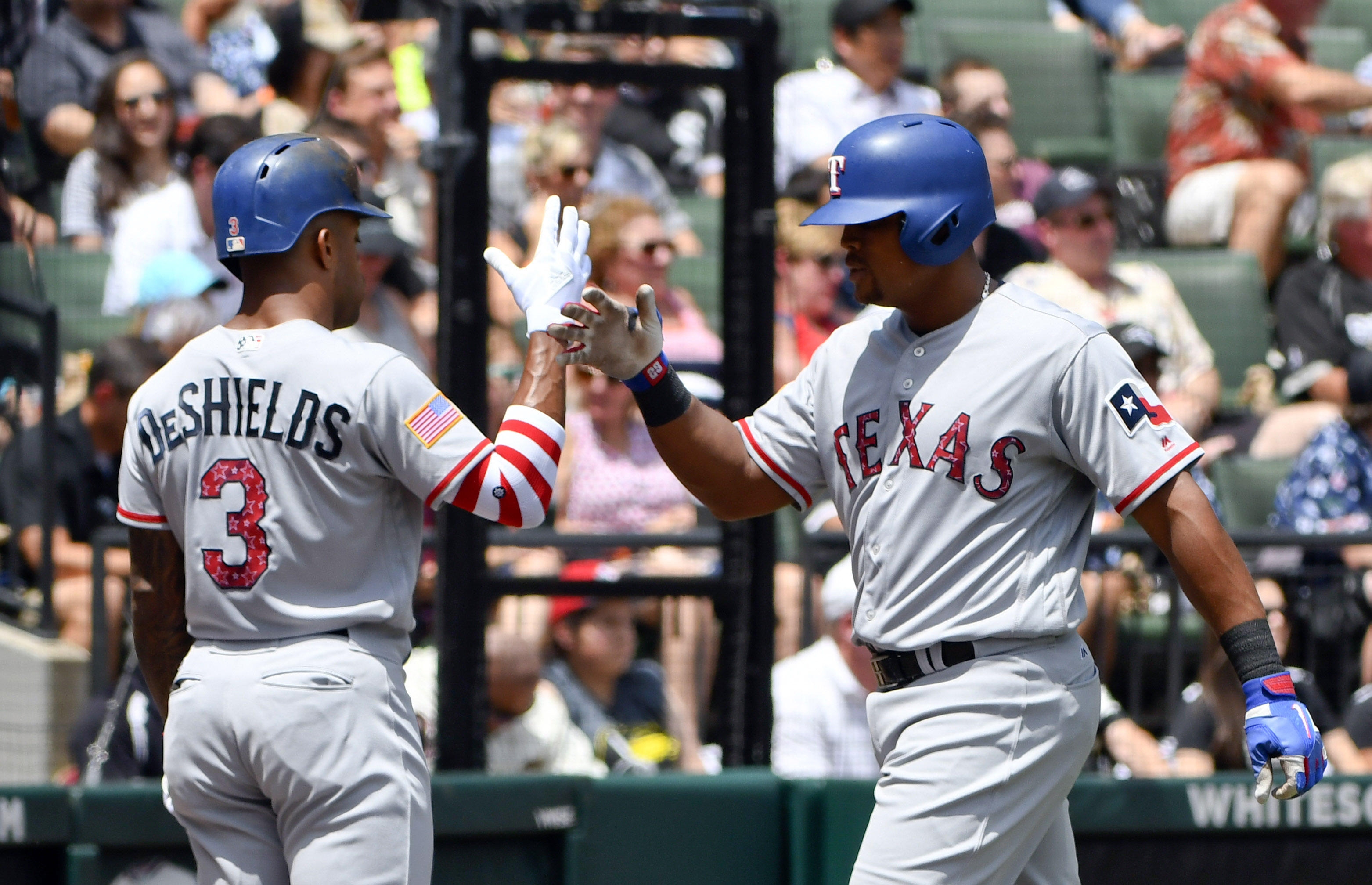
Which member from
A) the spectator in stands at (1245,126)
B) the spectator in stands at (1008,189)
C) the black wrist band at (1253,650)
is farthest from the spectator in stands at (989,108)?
the black wrist band at (1253,650)

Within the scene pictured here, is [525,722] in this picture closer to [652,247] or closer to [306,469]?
[652,247]

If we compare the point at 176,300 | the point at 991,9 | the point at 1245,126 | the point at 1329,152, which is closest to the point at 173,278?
the point at 176,300

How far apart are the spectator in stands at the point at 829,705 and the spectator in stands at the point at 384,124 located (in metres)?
2.37

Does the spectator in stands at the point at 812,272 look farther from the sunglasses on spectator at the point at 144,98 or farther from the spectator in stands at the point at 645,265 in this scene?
the sunglasses on spectator at the point at 144,98

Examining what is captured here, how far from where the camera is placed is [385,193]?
6156mm

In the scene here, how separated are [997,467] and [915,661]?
0.37m

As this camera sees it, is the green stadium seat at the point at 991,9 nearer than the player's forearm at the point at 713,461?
No

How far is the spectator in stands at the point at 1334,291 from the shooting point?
7402 mm

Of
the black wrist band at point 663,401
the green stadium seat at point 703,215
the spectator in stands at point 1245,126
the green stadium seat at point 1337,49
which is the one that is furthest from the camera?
the green stadium seat at point 1337,49

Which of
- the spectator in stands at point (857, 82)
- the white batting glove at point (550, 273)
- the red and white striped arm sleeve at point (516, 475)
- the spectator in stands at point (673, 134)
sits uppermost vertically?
the spectator in stands at point (857, 82)

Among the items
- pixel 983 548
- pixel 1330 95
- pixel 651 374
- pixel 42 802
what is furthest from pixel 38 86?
pixel 1330 95

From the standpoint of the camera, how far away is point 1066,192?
6680 millimetres

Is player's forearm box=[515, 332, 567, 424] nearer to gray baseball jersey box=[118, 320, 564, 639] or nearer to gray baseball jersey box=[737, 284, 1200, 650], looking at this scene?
gray baseball jersey box=[118, 320, 564, 639]

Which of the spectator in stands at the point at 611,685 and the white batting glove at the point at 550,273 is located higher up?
the white batting glove at the point at 550,273
